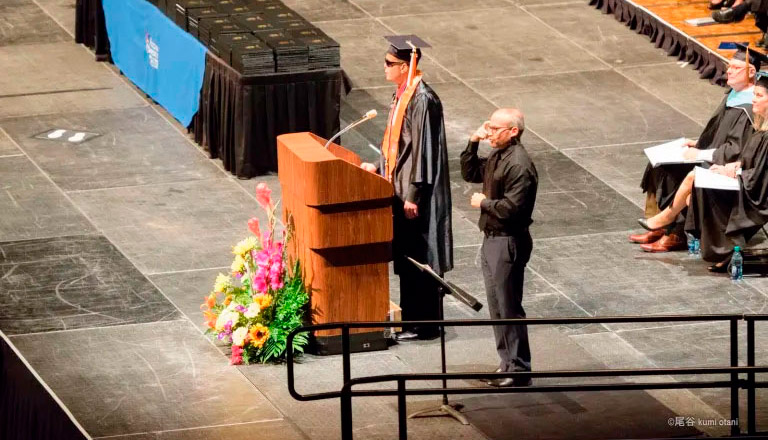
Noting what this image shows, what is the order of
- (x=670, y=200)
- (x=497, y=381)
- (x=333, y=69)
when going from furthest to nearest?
(x=333, y=69)
(x=670, y=200)
(x=497, y=381)

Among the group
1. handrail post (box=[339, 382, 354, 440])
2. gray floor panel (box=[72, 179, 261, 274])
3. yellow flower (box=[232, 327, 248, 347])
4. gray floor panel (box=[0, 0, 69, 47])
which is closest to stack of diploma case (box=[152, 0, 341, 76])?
gray floor panel (box=[72, 179, 261, 274])

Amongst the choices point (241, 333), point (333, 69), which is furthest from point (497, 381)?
point (333, 69)

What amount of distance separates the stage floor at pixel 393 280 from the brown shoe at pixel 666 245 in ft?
0.30

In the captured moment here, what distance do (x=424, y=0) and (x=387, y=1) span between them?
1.52 feet

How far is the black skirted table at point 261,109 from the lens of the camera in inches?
556

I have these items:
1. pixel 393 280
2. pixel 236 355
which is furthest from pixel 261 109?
pixel 236 355

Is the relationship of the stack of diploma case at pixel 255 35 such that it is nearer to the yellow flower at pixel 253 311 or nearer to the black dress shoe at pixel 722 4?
the yellow flower at pixel 253 311

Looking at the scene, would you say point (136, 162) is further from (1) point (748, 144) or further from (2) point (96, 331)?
(1) point (748, 144)

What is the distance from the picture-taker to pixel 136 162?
14617mm

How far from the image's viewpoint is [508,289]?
9930 mm

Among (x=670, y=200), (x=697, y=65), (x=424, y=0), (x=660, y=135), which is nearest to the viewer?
(x=670, y=200)

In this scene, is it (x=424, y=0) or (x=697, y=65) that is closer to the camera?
(x=697, y=65)

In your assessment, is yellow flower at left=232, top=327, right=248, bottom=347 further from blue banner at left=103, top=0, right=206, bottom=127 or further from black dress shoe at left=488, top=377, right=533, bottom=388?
blue banner at left=103, top=0, right=206, bottom=127

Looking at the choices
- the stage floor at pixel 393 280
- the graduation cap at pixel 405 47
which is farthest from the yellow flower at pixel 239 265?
the graduation cap at pixel 405 47
